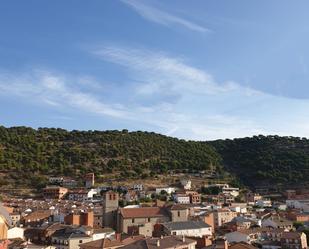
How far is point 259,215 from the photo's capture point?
76.1 meters

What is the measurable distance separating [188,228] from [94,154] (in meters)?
66.0

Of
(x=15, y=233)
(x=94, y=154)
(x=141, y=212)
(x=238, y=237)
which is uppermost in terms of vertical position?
(x=94, y=154)

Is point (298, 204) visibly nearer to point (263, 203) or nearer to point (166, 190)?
point (263, 203)

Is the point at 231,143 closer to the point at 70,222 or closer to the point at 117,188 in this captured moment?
the point at 117,188

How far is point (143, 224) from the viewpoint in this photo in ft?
190

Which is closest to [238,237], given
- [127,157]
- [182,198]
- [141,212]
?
[141,212]

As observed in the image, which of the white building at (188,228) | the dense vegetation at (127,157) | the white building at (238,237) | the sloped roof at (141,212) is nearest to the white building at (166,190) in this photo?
the dense vegetation at (127,157)

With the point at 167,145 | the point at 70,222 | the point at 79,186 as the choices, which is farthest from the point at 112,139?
the point at 70,222

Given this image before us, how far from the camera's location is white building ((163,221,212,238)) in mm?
56069

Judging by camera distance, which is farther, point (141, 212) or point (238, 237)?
point (141, 212)

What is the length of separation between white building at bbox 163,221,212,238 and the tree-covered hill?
6530cm

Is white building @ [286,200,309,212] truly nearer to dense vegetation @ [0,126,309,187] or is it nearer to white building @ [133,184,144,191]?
dense vegetation @ [0,126,309,187]

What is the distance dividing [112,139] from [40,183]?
133 feet

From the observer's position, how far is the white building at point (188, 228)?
56.1m
